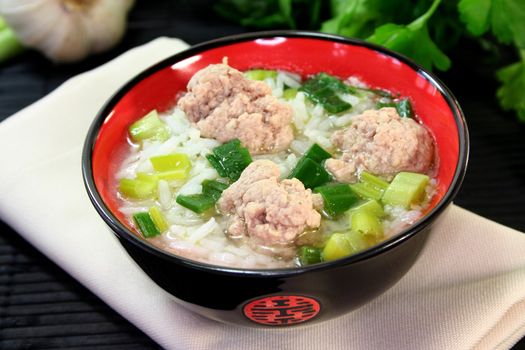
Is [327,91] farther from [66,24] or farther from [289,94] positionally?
[66,24]

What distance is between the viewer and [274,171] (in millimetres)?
2010

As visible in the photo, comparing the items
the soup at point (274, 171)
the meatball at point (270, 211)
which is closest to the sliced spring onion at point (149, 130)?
the soup at point (274, 171)

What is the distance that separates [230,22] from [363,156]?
6.99 feet

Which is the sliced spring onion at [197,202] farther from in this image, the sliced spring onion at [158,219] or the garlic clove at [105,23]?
the garlic clove at [105,23]

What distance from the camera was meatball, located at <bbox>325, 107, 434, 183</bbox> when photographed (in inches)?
83.7

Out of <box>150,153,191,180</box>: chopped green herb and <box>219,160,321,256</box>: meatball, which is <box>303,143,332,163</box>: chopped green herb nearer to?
<box>219,160,321,256</box>: meatball

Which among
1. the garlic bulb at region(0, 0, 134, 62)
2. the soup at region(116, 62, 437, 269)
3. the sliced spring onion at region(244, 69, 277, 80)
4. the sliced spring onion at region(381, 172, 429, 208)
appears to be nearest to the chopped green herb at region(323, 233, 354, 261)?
the soup at region(116, 62, 437, 269)

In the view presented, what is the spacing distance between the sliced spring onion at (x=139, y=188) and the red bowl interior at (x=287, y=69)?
5 centimetres

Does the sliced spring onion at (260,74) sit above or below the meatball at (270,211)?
below

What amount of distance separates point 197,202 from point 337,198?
1.38 feet

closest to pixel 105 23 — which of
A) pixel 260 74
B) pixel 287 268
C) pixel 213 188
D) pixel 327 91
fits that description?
pixel 260 74

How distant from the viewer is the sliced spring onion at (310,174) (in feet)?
6.89

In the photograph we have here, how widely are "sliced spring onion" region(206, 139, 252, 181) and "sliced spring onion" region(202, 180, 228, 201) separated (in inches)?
2.1

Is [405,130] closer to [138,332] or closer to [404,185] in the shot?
[404,185]
